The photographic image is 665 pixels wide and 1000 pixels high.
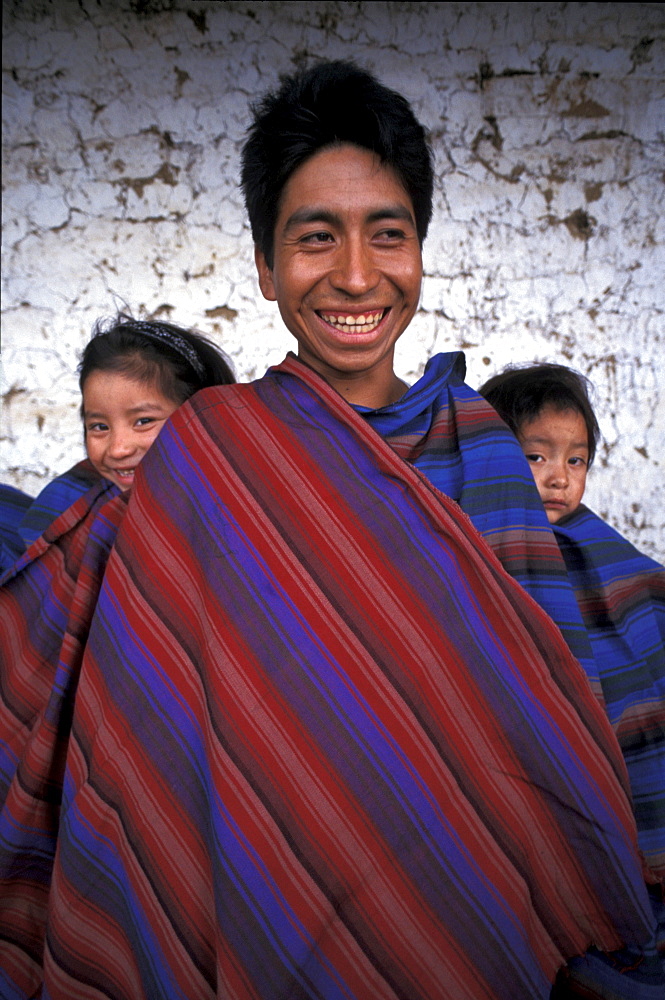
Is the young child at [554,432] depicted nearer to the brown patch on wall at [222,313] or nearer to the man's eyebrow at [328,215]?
the man's eyebrow at [328,215]

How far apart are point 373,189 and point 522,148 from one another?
157 centimetres

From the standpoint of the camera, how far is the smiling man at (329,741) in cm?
112

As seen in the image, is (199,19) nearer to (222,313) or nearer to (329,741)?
(222,313)

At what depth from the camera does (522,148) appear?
2691mm

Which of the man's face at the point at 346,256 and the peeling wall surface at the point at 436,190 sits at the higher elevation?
the peeling wall surface at the point at 436,190

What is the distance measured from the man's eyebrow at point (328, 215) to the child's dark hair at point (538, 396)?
1.94 feet

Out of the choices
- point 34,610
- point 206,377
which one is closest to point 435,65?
point 206,377

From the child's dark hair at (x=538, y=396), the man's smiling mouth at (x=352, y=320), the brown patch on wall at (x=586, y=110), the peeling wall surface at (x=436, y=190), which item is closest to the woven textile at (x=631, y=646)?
the child's dark hair at (x=538, y=396)

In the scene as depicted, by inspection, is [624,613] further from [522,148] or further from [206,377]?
[522,148]

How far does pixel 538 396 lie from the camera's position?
1870mm

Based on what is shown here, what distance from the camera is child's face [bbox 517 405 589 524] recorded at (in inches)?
71.5

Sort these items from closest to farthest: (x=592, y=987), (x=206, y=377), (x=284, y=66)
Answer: (x=592, y=987), (x=206, y=377), (x=284, y=66)

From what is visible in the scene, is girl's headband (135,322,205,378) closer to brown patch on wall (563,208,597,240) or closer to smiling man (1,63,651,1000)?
smiling man (1,63,651,1000)

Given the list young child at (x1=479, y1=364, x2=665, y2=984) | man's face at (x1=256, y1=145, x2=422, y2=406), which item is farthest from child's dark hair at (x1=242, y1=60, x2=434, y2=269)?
young child at (x1=479, y1=364, x2=665, y2=984)
